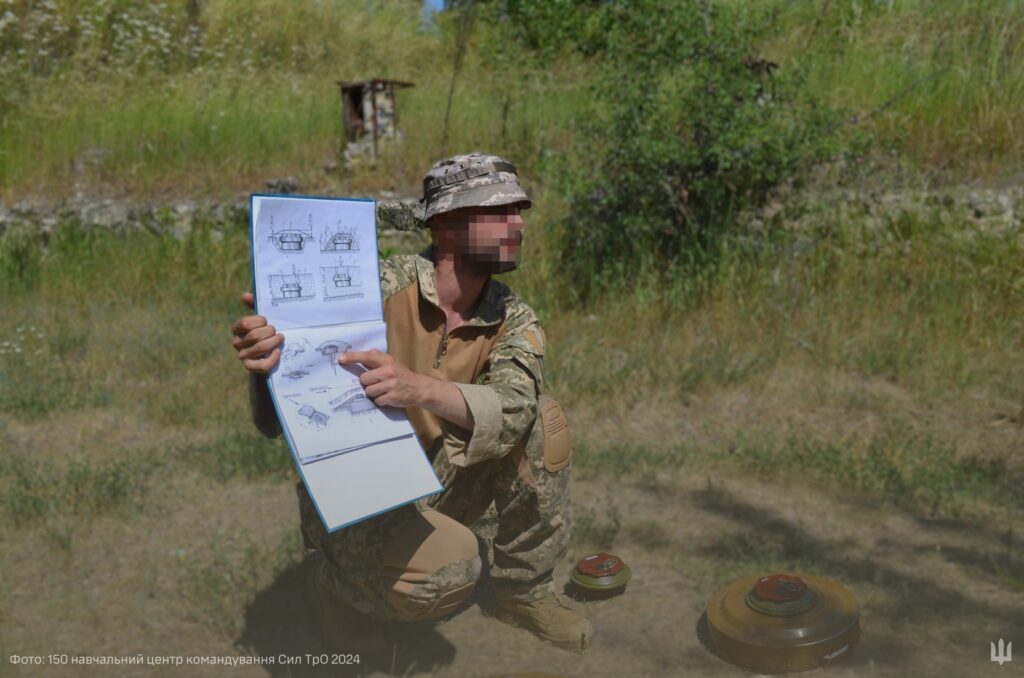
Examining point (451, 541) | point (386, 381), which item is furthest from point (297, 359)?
point (451, 541)

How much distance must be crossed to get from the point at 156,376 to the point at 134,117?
357cm

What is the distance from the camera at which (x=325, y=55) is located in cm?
1071

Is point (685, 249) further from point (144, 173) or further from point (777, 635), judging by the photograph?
point (144, 173)

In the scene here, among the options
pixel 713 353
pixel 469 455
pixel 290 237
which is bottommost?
pixel 713 353

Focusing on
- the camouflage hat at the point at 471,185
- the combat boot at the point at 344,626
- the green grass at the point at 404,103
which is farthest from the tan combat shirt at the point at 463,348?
the green grass at the point at 404,103

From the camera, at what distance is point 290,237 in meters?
2.24

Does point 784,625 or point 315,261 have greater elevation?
point 315,261

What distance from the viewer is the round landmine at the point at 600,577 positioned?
322 cm

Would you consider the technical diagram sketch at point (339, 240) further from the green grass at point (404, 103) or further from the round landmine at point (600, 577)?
the green grass at point (404, 103)

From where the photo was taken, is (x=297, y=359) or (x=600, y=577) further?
(x=600, y=577)

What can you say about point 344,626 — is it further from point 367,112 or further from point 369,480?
point 367,112

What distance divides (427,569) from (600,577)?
0.90 metres

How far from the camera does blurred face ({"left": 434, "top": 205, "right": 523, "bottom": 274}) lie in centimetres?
253

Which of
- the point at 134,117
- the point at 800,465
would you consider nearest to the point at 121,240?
the point at 134,117
